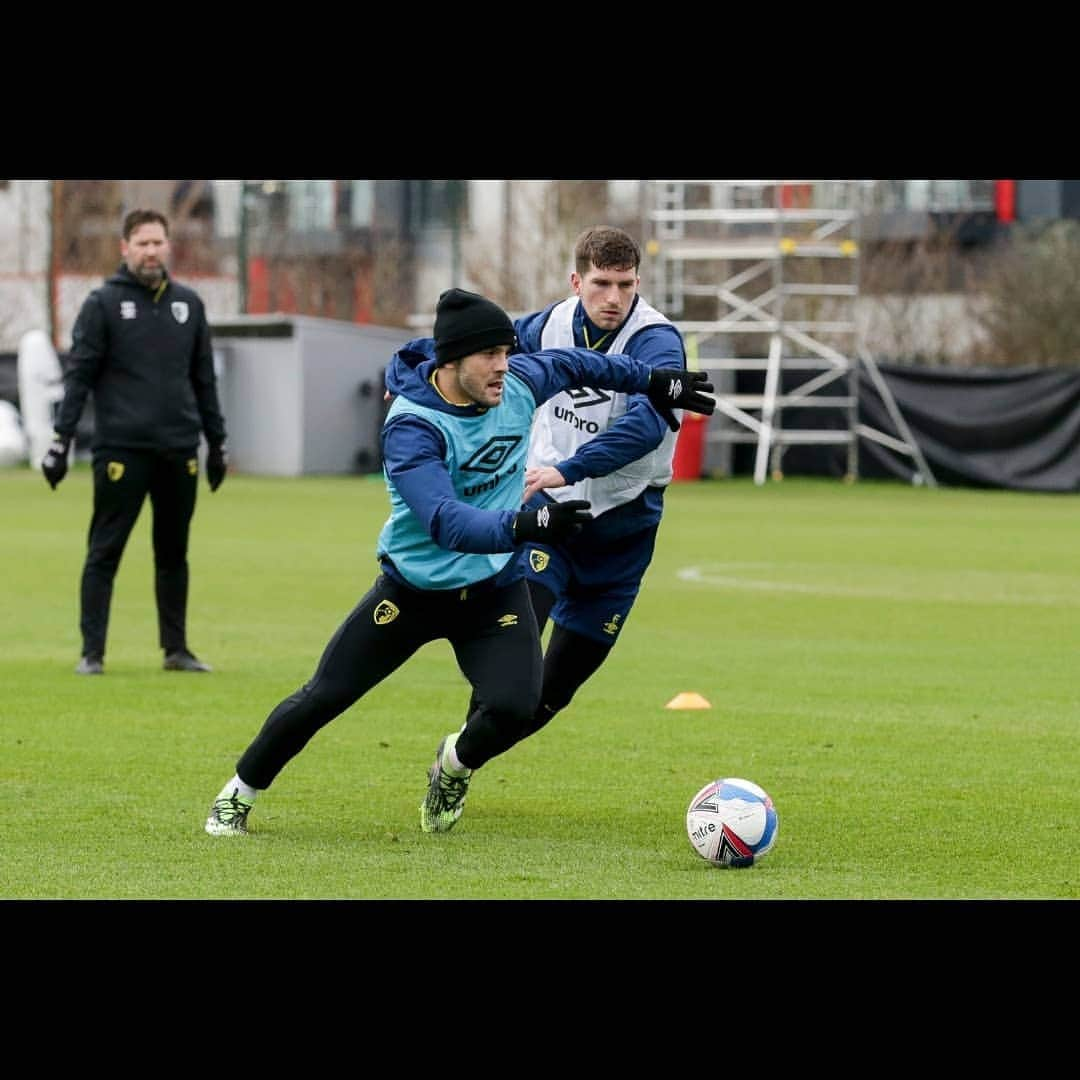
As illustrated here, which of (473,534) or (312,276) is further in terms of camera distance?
(312,276)

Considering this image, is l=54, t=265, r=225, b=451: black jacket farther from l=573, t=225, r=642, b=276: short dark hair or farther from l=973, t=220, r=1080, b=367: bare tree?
l=973, t=220, r=1080, b=367: bare tree

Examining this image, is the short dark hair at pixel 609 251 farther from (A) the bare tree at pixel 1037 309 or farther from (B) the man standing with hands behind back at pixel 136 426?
(A) the bare tree at pixel 1037 309

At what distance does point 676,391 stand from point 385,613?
1424 millimetres

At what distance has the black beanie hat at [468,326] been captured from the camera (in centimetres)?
725

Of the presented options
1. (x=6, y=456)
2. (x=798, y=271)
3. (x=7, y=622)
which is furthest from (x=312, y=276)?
(x=7, y=622)

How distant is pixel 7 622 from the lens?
568 inches

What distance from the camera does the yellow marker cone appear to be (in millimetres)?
10984

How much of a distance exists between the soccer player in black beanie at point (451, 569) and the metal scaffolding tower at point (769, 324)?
25.0m

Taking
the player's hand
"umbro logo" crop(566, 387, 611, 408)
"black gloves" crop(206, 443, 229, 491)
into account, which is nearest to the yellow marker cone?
"umbro logo" crop(566, 387, 611, 408)

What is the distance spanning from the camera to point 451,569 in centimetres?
747

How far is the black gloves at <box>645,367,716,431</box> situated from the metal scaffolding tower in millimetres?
24506

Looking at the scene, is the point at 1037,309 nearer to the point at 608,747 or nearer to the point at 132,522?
the point at 132,522

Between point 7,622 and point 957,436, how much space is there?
2295 cm
